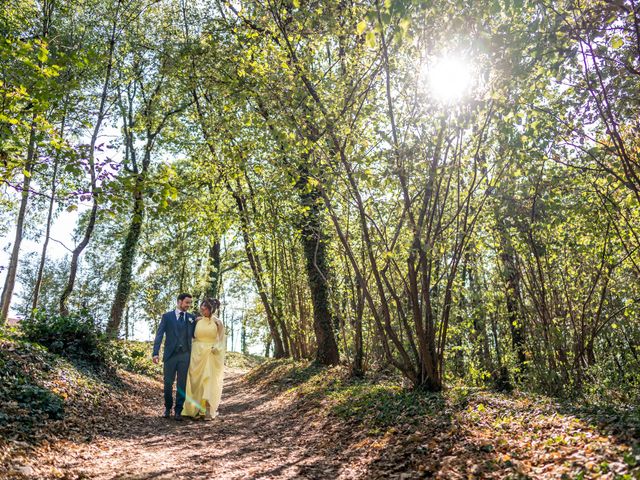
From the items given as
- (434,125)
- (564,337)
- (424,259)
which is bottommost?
(564,337)

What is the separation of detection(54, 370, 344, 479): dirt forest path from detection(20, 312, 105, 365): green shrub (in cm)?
276

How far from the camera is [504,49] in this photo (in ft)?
18.8

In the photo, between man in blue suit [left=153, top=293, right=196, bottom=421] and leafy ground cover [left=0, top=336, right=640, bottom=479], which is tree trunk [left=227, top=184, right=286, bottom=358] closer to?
man in blue suit [left=153, top=293, right=196, bottom=421]

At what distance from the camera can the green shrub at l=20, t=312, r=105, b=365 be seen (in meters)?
10.3

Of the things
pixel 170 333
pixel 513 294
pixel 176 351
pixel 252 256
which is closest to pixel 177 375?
pixel 176 351

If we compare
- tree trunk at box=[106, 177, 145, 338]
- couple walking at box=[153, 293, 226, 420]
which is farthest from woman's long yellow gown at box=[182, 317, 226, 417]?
tree trunk at box=[106, 177, 145, 338]

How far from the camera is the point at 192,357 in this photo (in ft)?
29.3

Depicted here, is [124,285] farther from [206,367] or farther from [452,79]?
[452,79]

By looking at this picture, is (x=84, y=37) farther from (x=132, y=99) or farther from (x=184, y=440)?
(x=184, y=440)

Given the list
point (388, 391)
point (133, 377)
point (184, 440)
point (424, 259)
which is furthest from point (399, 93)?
point (133, 377)

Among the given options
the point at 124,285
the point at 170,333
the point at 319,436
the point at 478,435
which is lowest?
the point at 319,436

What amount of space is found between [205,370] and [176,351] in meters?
0.74

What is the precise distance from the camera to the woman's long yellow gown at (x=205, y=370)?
8711mm

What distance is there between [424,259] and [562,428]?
297 centimetres
